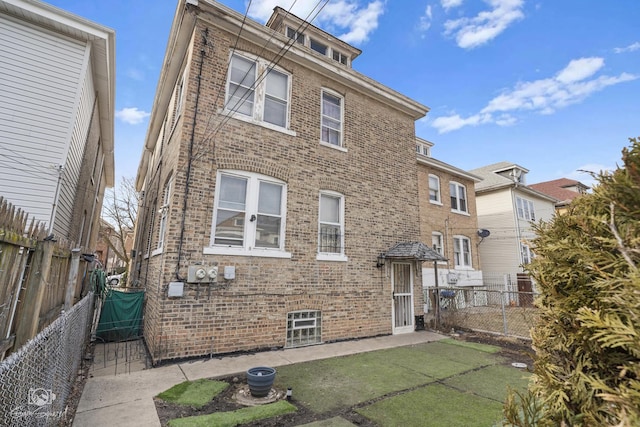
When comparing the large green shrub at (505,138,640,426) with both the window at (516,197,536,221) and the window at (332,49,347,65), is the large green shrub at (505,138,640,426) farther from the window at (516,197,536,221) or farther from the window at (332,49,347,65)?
the window at (516,197,536,221)

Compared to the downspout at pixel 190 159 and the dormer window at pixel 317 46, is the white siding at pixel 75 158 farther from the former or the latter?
the dormer window at pixel 317 46

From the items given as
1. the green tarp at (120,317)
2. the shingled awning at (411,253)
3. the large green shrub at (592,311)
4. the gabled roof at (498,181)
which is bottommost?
the green tarp at (120,317)

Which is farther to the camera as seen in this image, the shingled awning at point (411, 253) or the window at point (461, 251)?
the window at point (461, 251)

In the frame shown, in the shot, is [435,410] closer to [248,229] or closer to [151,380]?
[151,380]

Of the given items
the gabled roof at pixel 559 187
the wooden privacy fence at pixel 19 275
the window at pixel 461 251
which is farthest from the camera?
the gabled roof at pixel 559 187

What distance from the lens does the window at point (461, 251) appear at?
54.6 feet

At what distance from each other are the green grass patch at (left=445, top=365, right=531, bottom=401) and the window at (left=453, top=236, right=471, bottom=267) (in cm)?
1107

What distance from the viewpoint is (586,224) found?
6.17ft

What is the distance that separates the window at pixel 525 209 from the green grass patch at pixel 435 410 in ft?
63.8

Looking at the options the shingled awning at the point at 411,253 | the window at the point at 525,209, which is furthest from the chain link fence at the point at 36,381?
the window at the point at 525,209

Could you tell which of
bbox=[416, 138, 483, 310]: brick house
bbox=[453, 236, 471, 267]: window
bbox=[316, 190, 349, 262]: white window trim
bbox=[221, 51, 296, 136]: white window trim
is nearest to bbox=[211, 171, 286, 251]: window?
bbox=[316, 190, 349, 262]: white window trim

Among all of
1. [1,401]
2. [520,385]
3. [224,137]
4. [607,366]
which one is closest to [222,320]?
[224,137]

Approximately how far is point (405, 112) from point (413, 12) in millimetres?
5583

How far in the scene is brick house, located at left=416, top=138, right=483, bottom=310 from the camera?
15.5 m
